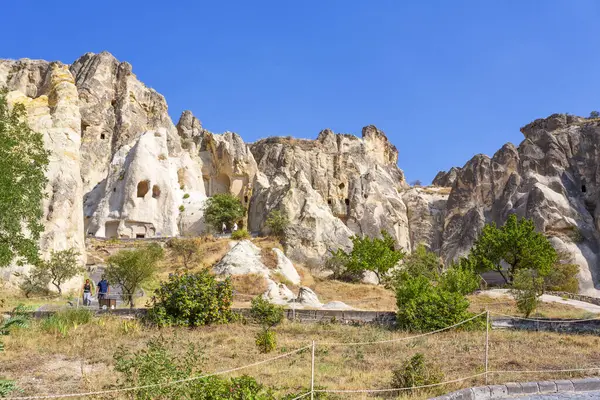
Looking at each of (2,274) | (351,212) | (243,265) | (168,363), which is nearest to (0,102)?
(168,363)

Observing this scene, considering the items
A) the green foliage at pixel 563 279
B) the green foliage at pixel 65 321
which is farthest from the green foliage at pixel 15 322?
the green foliage at pixel 563 279

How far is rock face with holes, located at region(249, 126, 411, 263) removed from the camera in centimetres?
4450

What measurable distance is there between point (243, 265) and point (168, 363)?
2489 cm

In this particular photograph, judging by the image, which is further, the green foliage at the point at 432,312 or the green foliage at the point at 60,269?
the green foliage at the point at 60,269

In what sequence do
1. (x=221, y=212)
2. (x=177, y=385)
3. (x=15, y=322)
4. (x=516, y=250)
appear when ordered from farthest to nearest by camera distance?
(x=221, y=212), (x=516, y=250), (x=15, y=322), (x=177, y=385)

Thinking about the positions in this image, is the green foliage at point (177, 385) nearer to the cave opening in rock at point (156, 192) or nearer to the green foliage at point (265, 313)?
the green foliage at point (265, 313)

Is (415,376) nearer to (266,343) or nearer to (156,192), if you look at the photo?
(266,343)

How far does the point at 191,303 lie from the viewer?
1537cm

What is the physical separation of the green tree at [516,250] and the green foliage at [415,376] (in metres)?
30.9

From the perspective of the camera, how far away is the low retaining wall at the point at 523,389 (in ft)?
26.3

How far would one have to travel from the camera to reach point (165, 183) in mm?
51938

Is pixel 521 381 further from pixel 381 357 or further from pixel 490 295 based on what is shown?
pixel 490 295

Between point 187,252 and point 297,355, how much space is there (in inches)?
1066

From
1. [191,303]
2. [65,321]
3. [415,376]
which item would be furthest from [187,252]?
[415,376]
